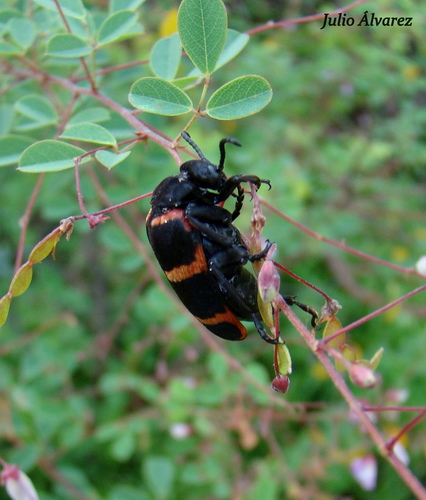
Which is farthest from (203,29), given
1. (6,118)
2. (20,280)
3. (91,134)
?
(6,118)

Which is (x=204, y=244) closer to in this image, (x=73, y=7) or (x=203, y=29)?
(x=203, y=29)

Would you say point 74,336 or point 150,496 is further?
point 74,336

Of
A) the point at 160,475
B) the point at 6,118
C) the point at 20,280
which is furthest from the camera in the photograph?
the point at 160,475

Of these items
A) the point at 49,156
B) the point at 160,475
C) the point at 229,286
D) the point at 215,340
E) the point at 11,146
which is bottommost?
the point at 160,475

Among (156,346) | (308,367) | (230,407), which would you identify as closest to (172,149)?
(230,407)

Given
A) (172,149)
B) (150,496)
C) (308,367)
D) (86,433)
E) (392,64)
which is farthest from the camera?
(392,64)

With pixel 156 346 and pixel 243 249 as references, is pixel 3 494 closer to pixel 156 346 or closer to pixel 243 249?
pixel 156 346

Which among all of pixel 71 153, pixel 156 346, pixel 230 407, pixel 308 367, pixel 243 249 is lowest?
pixel 308 367
